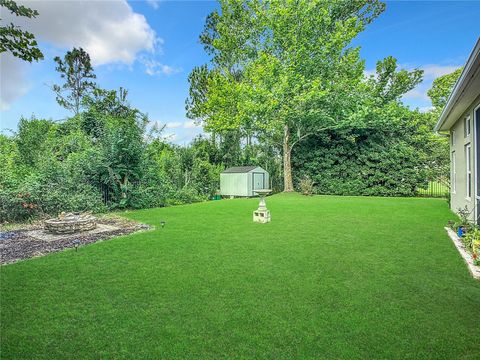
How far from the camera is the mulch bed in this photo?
4723 millimetres

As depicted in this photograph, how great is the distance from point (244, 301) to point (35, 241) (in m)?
4.80

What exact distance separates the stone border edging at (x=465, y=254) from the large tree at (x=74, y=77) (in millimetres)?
23958

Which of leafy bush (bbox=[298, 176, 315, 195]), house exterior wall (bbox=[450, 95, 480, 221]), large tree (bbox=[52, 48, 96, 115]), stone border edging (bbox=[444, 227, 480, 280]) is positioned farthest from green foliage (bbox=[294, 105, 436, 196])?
large tree (bbox=[52, 48, 96, 115])

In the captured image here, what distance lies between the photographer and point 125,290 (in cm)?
325

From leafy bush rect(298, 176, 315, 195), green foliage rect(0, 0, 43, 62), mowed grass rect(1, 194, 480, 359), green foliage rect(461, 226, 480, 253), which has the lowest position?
mowed grass rect(1, 194, 480, 359)

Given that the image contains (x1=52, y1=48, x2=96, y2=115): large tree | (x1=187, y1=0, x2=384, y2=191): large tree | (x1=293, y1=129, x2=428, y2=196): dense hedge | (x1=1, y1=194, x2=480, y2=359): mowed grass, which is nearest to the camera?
(x1=1, y1=194, x2=480, y2=359): mowed grass

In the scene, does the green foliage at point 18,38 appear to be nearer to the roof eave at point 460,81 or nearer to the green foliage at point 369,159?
the roof eave at point 460,81

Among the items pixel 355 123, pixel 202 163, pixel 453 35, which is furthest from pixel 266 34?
pixel 453 35

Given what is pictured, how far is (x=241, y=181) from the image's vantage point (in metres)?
15.4

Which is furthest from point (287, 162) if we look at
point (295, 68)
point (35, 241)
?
point (35, 241)

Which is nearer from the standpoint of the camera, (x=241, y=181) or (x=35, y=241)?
(x=35, y=241)

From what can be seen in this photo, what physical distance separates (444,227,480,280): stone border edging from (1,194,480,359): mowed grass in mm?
98

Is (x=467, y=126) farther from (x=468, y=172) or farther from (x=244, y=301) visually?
(x=244, y=301)

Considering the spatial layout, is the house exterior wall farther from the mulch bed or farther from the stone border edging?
the mulch bed
